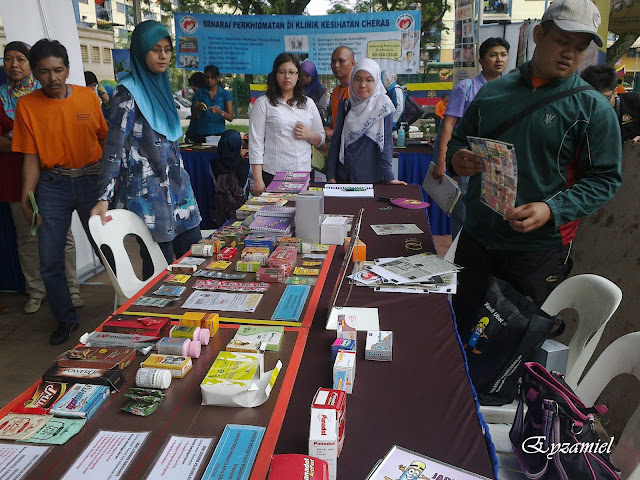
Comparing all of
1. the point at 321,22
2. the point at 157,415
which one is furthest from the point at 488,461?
the point at 321,22

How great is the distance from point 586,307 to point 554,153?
537 mm

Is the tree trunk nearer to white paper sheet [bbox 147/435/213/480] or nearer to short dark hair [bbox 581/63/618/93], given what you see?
short dark hair [bbox 581/63/618/93]

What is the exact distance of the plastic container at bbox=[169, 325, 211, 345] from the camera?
130cm

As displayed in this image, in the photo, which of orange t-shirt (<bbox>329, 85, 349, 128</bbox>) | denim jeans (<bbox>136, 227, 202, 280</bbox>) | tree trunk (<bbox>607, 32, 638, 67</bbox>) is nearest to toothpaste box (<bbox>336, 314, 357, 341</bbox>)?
denim jeans (<bbox>136, 227, 202, 280</bbox>)

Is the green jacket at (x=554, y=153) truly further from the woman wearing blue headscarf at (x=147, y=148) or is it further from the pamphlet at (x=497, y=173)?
the woman wearing blue headscarf at (x=147, y=148)

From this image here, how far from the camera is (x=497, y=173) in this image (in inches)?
65.8

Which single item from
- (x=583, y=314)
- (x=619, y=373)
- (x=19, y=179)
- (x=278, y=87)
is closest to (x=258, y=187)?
(x=278, y=87)

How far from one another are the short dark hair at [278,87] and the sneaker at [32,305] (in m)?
2.16

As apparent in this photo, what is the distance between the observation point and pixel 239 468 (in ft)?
2.95

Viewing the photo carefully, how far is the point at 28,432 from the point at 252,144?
2389 mm

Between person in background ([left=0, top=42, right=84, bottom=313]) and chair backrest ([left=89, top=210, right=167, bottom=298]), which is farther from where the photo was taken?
person in background ([left=0, top=42, right=84, bottom=313])

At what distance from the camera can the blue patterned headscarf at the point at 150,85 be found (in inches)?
86.7

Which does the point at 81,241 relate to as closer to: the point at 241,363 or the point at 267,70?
the point at 241,363

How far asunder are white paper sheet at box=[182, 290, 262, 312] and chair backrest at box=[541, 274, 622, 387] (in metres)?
1.07
